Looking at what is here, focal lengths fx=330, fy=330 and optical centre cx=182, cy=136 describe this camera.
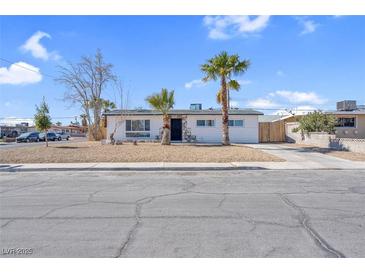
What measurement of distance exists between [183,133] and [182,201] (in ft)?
76.6

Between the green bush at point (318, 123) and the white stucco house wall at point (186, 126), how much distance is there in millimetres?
4866

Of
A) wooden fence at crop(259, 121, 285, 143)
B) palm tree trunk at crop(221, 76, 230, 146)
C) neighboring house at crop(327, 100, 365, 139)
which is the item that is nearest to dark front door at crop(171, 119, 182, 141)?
palm tree trunk at crop(221, 76, 230, 146)

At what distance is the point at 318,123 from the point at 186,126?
1130 centimetres

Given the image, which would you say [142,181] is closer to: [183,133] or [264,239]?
[264,239]

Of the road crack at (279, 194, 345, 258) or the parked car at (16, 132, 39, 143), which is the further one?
the parked car at (16, 132, 39, 143)

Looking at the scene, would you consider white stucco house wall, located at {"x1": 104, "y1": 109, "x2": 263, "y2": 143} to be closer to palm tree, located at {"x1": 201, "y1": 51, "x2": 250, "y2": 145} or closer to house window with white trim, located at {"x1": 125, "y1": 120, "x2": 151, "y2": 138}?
house window with white trim, located at {"x1": 125, "y1": 120, "x2": 151, "y2": 138}

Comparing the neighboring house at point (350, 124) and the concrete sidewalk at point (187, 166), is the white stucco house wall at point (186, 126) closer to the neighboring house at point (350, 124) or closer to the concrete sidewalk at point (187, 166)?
the neighboring house at point (350, 124)

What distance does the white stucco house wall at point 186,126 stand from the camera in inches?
1204

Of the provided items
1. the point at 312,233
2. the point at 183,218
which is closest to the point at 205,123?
the point at 183,218

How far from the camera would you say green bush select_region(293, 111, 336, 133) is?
25.4 metres

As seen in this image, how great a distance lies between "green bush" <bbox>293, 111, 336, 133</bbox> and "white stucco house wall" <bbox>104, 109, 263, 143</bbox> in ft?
16.0

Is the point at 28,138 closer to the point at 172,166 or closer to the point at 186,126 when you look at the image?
the point at 186,126

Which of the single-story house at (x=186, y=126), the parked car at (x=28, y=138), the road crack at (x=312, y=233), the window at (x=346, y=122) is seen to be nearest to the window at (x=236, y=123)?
the single-story house at (x=186, y=126)

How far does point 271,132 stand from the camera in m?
33.2
